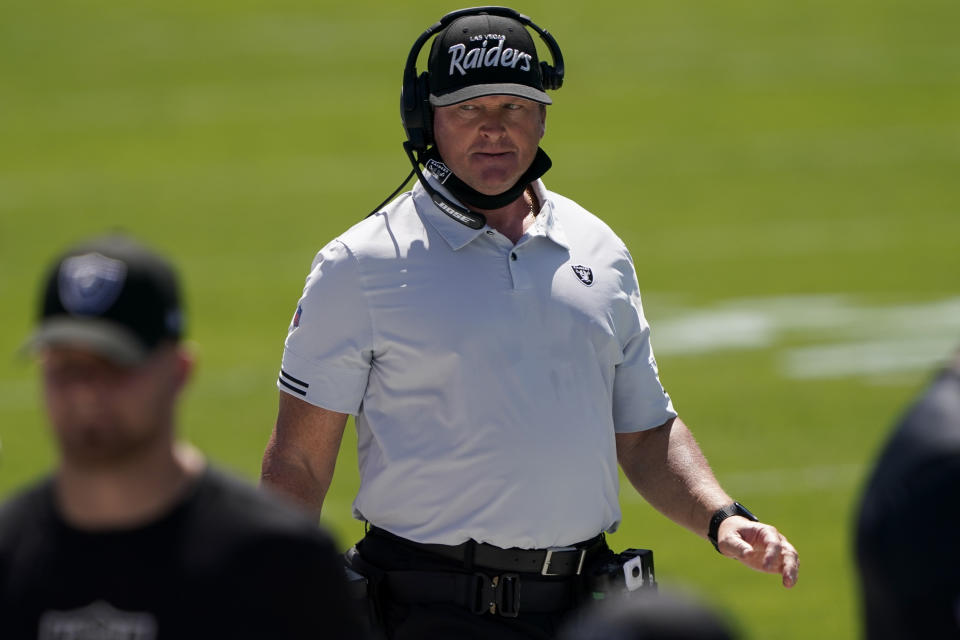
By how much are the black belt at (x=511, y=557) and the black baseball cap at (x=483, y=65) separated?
3.86ft

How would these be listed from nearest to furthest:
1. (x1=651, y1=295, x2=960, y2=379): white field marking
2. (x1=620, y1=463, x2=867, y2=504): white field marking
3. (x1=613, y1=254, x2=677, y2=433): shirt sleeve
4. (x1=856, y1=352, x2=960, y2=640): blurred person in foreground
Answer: (x1=856, y1=352, x2=960, y2=640): blurred person in foreground
(x1=613, y1=254, x2=677, y2=433): shirt sleeve
(x1=620, y1=463, x2=867, y2=504): white field marking
(x1=651, y1=295, x2=960, y2=379): white field marking

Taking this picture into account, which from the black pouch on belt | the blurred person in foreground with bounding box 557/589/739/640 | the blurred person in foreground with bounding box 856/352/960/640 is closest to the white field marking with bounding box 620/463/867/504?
the black pouch on belt

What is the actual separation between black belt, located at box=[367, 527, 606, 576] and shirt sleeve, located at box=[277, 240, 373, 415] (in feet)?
1.39

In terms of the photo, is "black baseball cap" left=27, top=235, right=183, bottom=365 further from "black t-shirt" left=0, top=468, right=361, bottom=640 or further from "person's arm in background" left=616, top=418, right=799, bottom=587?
"person's arm in background" left=616, top=418, right=799, bottom=587

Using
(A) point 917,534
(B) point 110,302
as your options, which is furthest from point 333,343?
(A) point 917,534

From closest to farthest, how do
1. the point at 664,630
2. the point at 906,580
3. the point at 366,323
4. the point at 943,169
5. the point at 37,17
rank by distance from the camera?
the point at 664,630, the point at 906,580, the point at 366,323, the point at 943,169, the point at 37,17

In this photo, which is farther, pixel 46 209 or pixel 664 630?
pixel 46 209

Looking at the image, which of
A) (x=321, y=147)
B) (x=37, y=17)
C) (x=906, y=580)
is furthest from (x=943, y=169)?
(x=906, y=580)

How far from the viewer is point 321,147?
2248 cm

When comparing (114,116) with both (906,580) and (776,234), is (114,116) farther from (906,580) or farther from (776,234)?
(906,580)

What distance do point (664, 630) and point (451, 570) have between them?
2242 millimetres

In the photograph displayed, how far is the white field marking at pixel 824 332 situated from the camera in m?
14.3

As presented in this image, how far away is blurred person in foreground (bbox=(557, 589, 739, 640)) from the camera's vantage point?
2396 mm

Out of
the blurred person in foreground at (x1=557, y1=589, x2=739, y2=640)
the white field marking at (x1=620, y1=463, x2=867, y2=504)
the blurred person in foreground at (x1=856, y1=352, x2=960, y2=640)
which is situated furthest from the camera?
the white field marking at (x1=620, y1=463, x2=867, y2=504)
